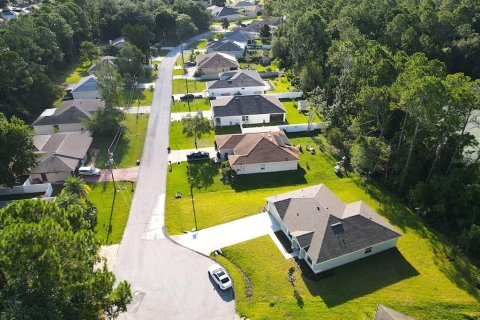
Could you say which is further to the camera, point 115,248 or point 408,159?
point 408,159

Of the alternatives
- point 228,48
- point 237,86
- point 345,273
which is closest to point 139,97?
point 237,86

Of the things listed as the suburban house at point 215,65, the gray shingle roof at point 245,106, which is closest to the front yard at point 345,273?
the gray shingle roof at point 245,106

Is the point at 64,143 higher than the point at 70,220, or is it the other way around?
the point at 70,220

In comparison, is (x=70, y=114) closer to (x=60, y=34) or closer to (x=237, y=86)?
(x=237, y=86)

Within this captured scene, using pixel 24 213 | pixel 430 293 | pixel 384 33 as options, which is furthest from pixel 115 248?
pixel 384 33

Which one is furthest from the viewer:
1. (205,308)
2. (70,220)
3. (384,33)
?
(384,33)

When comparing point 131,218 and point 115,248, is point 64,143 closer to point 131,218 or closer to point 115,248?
point 131,218

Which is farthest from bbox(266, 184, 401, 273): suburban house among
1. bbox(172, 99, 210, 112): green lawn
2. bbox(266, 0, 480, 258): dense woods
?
bbox(172, 99, 210, 112): green lawn
